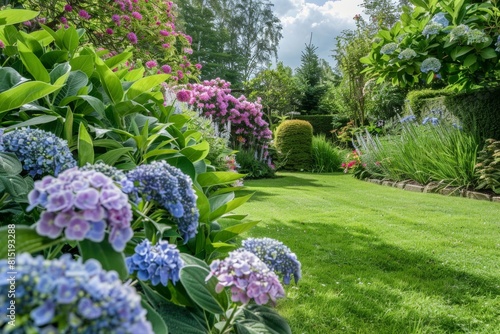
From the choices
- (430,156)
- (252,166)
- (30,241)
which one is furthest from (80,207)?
(252,166)

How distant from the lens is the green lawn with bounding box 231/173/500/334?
1996 millimetres

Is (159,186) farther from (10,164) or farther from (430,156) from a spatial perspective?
(430,156)

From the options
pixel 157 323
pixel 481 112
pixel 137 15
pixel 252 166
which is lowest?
pixel 252 166

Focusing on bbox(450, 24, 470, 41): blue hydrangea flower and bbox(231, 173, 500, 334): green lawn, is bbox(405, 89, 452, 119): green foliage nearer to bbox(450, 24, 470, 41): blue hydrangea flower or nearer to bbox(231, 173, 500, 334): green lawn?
bbox(231, 173, 500, 334): green lawn

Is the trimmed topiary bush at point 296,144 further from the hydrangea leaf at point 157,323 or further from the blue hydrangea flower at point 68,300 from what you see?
the blue hydrangea flower at point 68,300

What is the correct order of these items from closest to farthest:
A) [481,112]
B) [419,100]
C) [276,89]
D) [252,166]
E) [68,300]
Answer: [68,300]
[481,112]
[252,166]
[419,100]
[276,89]

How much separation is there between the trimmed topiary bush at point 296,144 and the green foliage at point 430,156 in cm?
360

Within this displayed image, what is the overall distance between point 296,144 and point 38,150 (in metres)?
11.2

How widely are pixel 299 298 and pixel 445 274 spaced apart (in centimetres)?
114

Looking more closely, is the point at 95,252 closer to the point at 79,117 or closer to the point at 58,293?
the point at 58,293

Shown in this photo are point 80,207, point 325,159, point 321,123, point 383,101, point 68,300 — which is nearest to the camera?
point 68,300

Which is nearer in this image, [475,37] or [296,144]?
[475,37]

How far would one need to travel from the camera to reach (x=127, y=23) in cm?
516

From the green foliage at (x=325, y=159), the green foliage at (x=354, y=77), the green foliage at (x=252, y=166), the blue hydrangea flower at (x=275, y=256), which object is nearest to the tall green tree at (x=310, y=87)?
the green foliage at (x=354, y=77)
